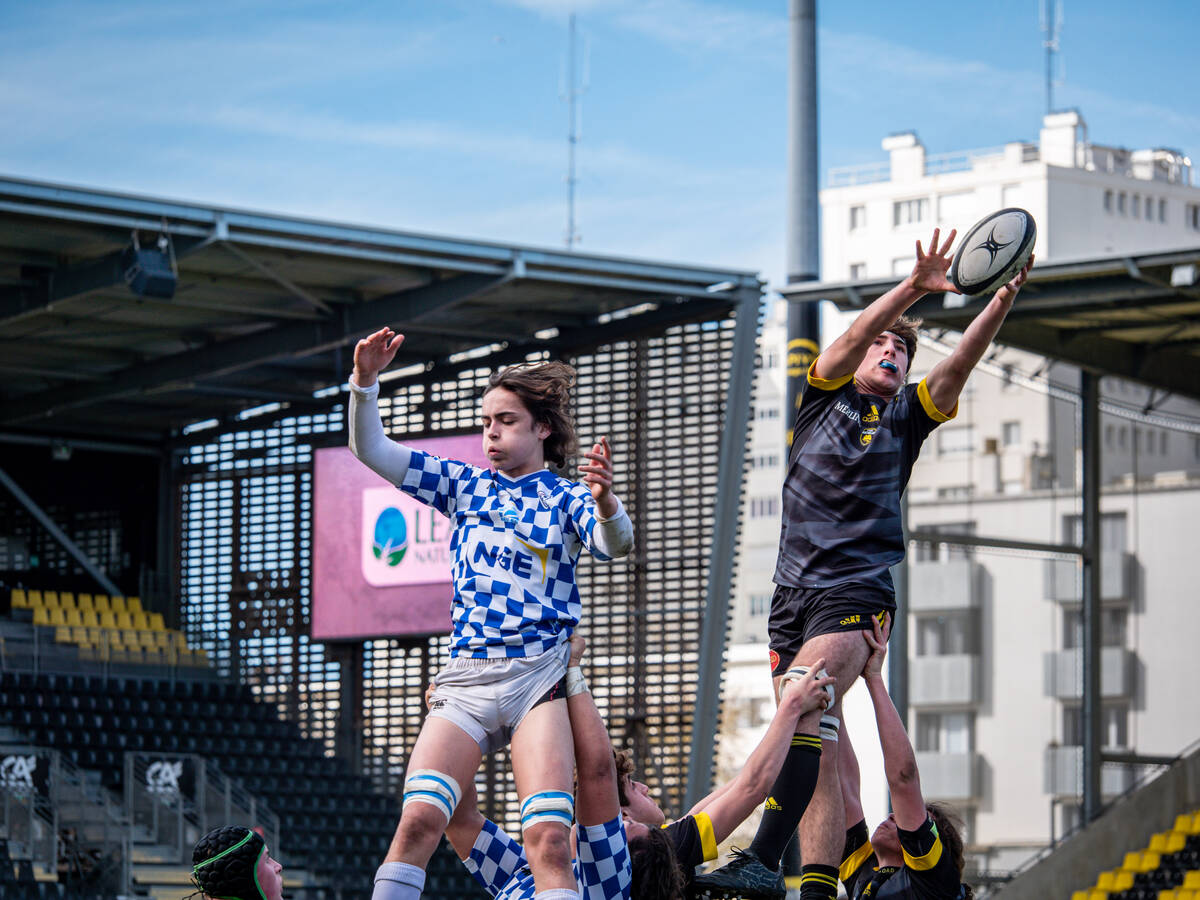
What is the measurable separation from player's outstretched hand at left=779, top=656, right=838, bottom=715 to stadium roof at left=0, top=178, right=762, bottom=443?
13.8 meters

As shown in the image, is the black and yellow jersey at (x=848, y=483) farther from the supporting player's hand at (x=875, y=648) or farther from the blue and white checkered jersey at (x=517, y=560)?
the blue and white checkered jersey at (x=517, y=560)

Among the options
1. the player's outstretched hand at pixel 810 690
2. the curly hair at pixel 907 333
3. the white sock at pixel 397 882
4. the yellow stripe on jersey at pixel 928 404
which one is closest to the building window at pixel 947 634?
the curly hair at pixel 907 333

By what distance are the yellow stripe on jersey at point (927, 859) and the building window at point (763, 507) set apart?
69637 mm

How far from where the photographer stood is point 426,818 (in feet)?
17.0

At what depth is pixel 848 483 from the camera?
591 cm

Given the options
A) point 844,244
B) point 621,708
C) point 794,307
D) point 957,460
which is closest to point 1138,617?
point 621,708

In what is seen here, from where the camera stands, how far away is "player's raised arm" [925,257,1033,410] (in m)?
5.73

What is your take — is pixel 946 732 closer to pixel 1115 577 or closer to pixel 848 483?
pixel 1115 577

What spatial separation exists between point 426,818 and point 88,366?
20.2 meters

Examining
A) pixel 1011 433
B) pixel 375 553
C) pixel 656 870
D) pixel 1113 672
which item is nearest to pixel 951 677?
pixel 1011 433

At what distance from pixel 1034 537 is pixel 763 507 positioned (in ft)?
136

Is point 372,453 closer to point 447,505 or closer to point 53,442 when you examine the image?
point 447,505

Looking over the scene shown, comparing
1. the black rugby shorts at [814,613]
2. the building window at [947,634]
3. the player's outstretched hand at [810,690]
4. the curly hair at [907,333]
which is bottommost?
the building window at [947,634]

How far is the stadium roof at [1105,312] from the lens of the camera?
1758cm
